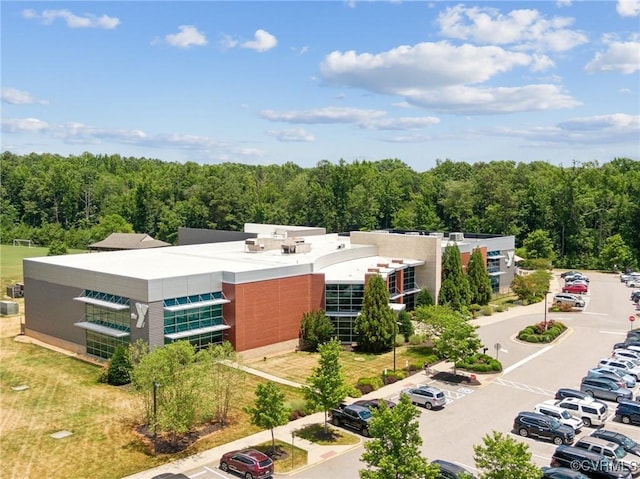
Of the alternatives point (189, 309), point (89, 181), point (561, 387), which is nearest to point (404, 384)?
point (561, 387)

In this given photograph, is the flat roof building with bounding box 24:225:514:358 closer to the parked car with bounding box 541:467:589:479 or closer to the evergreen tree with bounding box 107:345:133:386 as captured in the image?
the evergreen tree with bounding box 107:345:133:386

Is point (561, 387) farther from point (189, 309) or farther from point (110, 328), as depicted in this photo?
point (110, 328)

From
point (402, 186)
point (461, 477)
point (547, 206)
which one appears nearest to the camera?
point (461, 477)

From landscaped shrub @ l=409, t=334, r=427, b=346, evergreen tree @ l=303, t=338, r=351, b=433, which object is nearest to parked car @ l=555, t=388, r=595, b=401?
landscaped shrub @ l=409, t=334, r=427, b=346

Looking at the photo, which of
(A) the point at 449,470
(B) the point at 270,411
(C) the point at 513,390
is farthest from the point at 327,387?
(C) the point at 513,390

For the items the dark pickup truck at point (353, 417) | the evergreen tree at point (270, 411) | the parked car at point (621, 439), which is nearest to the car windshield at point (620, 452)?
the parked car at point (621, 439)

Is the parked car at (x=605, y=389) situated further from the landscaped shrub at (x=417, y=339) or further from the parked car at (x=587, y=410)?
the landscaped shrub at (x=417, y=339)
